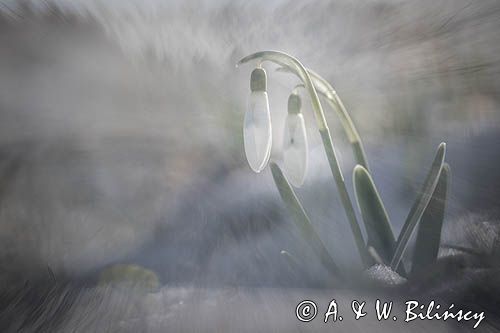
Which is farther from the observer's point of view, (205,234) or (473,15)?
(473,15)

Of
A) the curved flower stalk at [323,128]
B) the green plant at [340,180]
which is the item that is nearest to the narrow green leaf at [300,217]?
the green plant at [340,180]

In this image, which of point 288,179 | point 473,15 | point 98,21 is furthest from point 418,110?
point 98,21

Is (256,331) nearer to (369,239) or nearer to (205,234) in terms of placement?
(205,234)

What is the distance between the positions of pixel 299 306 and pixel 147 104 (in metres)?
0.95

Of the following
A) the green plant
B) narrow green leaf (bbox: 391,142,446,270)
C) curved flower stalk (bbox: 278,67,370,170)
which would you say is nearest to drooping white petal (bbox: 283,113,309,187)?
the green plant

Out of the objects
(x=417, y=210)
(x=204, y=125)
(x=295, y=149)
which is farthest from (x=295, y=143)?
(x=417, y=210)

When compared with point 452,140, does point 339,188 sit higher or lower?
lower

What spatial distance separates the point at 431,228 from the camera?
198cm

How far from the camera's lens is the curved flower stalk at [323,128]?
1883 millimetres

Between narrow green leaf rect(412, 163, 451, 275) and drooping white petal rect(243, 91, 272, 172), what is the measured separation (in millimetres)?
710

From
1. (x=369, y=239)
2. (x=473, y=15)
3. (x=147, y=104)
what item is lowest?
(x=369, y=239)

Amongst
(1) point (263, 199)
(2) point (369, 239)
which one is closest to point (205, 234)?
(1) point (263, 199)

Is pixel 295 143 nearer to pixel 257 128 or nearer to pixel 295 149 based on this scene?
pixel 295 149

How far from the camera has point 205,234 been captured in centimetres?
183
